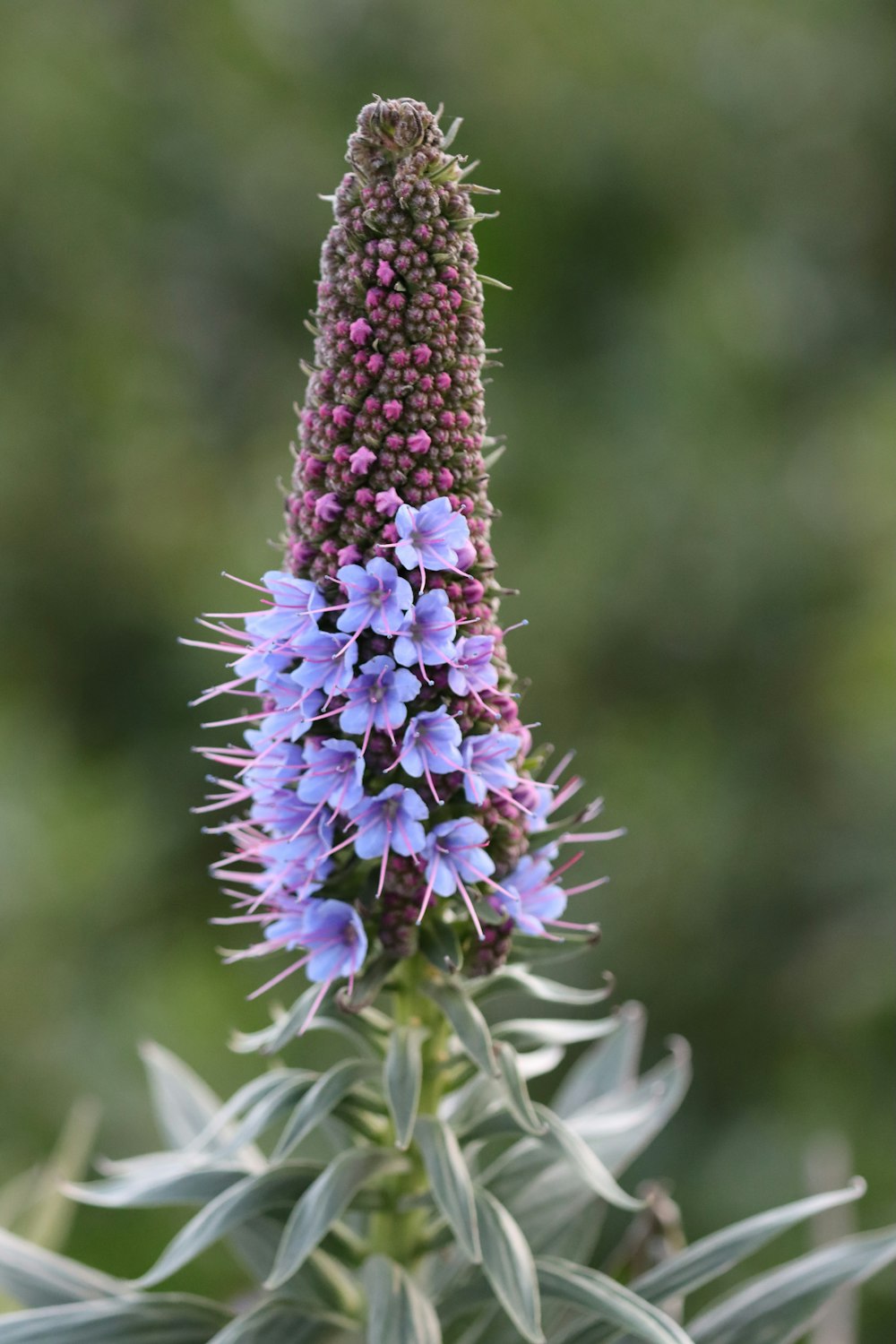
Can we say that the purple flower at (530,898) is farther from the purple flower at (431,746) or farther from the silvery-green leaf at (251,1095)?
the silvery-green leaf at (251,1095)

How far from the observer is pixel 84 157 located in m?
7.08

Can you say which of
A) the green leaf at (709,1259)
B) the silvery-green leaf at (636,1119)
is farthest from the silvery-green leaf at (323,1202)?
the green leaf at (709,1259)

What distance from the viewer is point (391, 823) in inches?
69.0

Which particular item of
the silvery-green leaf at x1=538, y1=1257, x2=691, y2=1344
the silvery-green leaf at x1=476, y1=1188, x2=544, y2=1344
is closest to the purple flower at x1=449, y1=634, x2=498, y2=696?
the silvery-green leaf at x1=476, y1=1188, x2=544, y2=1344

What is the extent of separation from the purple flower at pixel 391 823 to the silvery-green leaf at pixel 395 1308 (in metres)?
0.61

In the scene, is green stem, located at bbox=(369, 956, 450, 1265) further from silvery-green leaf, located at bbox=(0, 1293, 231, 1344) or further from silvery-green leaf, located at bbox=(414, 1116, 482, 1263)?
silvery-green leaf, located at bbox=(0, 1293, 231, 1344)

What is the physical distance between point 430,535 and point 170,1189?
997 mm

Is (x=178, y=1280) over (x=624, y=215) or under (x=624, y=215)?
under

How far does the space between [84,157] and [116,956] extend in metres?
4.20

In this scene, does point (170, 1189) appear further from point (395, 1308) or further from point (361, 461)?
point (361, 461)

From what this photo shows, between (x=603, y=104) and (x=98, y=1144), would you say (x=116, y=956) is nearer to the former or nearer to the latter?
(x=98, y=1144)

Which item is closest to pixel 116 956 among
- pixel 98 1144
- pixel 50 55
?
pixel 98 1144

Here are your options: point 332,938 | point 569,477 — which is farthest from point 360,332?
point 569,477

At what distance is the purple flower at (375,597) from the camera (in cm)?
168
